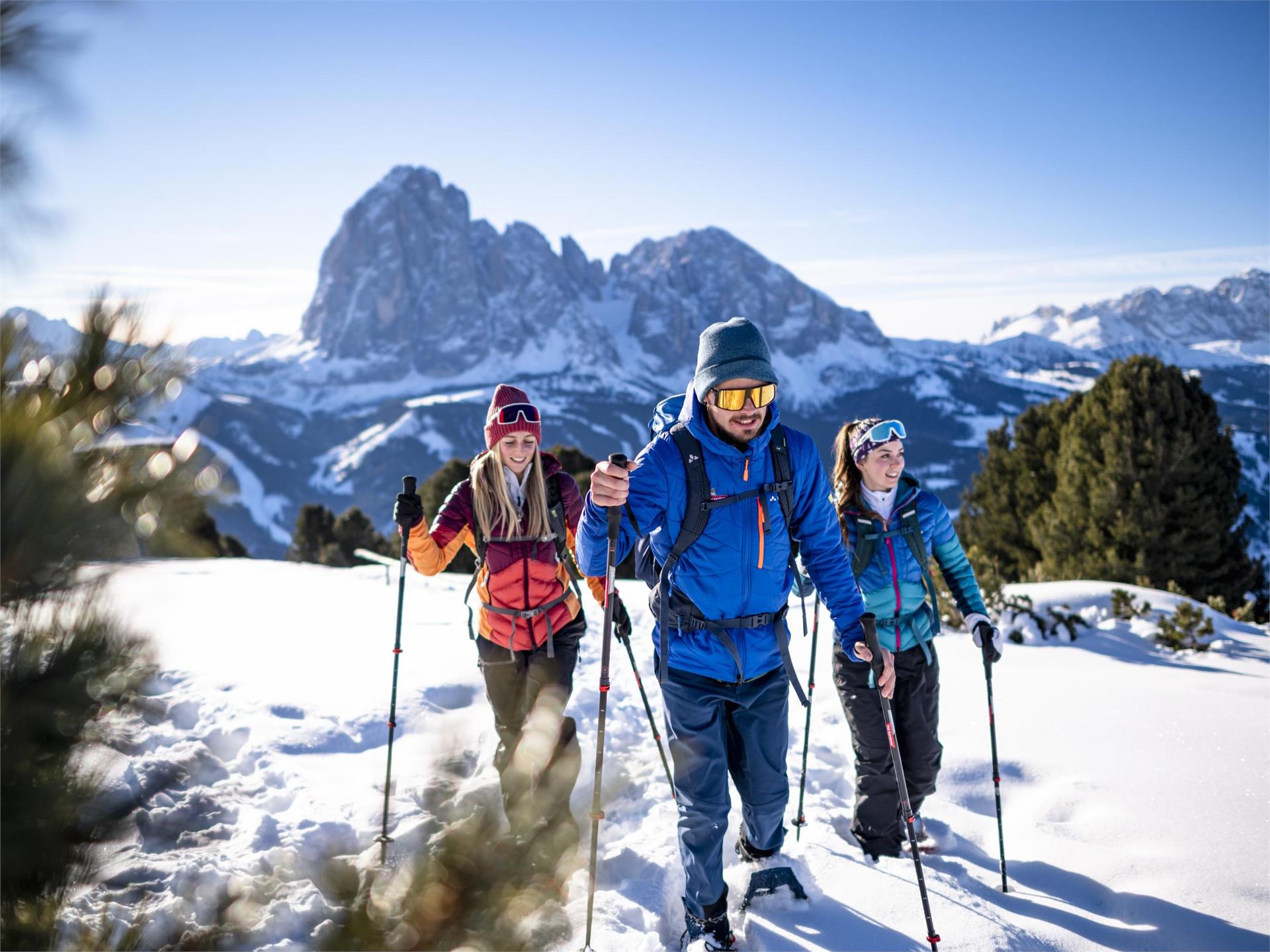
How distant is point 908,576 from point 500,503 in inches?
103

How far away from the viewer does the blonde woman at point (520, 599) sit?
4.62 metres

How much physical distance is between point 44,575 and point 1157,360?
28.0m

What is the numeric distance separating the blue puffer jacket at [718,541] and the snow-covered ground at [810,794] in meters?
1.50

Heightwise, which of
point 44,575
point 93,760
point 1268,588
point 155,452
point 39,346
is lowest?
point 1268,588

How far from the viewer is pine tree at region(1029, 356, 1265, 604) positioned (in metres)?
19.6

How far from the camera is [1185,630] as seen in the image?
9125 mm

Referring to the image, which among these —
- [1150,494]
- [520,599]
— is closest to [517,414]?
[520,599]

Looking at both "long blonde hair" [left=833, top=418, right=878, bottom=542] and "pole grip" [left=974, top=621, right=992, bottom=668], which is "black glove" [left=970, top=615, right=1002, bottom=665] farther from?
"long blonde hair" [left=833, top=418, right=878, bottom=542]

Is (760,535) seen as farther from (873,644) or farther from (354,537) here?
(354,537)

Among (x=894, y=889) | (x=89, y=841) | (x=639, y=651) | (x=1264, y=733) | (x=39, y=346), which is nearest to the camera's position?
(x=39, y=346)

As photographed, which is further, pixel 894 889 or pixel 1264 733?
pixel 1264 733

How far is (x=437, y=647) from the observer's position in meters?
8.58

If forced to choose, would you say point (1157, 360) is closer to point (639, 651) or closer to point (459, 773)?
point (639, 651)

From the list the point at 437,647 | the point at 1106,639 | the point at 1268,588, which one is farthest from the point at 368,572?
the point at 1268,588
